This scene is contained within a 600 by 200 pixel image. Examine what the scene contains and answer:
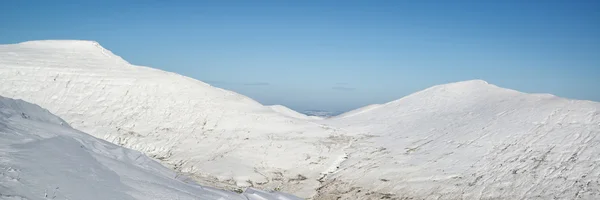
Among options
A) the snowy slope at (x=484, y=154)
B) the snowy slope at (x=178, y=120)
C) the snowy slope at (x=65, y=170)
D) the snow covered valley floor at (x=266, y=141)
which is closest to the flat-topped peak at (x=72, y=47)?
the snow covered valley floor at (x=266, y=141)

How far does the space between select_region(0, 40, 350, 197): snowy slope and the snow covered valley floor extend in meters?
0.19

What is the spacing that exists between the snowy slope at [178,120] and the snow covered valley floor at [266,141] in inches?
7.4

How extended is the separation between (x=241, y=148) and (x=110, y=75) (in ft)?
85.5

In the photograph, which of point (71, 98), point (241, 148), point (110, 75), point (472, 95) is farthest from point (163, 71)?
point (472, 95)

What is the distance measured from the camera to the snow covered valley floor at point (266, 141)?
54.2ft

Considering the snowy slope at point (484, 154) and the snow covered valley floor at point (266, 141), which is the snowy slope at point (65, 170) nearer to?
the snow covered valley floor at point (266, 141)

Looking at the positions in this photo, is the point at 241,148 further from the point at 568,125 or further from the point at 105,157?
the point at 568,125

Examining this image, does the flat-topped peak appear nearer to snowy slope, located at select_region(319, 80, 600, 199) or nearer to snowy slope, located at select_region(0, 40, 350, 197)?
snowy slope, located at select_region(0, 40, 350, 197)

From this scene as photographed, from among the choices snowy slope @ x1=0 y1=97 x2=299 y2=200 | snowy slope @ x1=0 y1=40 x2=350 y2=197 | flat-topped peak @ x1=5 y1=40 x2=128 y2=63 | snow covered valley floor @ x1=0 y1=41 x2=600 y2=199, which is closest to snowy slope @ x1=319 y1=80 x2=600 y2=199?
snow covered valley floor @ x1=0 y1=41 x2=600 y2=199

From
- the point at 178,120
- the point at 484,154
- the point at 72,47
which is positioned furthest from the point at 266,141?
the point at 72,47

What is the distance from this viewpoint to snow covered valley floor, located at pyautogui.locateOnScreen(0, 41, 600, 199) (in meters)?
16.5

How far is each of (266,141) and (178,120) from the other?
12.9 metres

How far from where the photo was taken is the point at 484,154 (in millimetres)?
35688

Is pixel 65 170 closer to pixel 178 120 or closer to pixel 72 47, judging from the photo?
pixel 178 120
